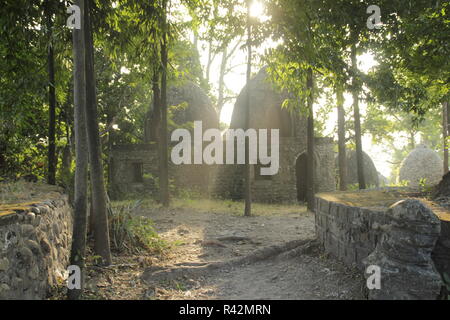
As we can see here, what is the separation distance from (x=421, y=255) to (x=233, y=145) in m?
15.1

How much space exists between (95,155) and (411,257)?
5067mm

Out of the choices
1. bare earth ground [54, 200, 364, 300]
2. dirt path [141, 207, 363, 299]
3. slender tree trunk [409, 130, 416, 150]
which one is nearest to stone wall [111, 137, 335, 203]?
dirt path [141, 207, 363, 299]

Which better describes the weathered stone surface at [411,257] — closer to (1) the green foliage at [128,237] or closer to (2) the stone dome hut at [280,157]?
(1) the green foliage at [128,237]

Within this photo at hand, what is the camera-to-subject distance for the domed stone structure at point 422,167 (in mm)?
23703

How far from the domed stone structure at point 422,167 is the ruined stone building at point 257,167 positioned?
790cm

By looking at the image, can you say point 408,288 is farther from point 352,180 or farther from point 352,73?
point 352,180

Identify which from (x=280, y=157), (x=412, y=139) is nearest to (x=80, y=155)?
(x=280, y=157)

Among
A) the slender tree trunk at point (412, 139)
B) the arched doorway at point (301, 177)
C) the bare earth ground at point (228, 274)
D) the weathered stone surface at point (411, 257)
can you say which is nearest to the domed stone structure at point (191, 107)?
the arched doorway at point (301, 177)

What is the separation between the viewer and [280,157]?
60.6 ft

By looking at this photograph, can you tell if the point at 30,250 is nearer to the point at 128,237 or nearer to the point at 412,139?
the point at 128,237

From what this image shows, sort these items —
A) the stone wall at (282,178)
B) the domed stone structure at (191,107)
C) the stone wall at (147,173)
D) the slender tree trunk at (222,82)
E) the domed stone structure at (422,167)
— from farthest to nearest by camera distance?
the slender tree trunk at (222,82) < the domed stone structure at (422,167) < the domed stone structure at (191,107) < the stone wall at (147,173) < the stone wall at (282,178)

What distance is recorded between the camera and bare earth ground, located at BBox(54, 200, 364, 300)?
5398 millimetres

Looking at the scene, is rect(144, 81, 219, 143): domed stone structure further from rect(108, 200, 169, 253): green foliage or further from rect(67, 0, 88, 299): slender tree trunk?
rect(67, 0, 88, 299): slender tree trunk
